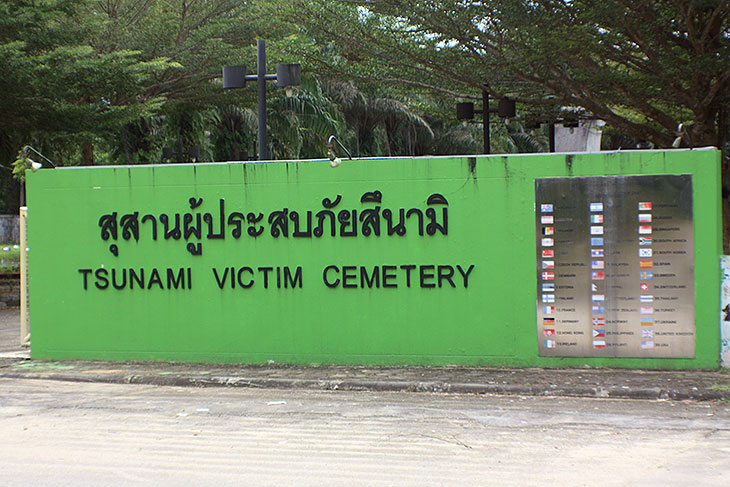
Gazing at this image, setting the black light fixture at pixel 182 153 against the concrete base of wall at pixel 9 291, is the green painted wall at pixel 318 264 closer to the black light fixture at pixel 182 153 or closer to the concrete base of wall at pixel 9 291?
the concrete base of wall at pixel 9 291

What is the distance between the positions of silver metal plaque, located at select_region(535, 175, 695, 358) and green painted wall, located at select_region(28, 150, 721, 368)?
0.13 m

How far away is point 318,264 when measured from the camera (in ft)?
32.0

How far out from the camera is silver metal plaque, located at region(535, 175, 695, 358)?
8.95 meters

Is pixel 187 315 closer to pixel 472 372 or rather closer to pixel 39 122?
pixel 472 372

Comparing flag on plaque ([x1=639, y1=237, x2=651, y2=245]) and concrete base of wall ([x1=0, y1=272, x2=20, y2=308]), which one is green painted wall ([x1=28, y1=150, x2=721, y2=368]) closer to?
flag on plaque ([x1=639, y1=237, x2=651, y2=245])

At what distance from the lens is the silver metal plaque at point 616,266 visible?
8945mm

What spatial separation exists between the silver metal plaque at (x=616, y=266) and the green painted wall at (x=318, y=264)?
0.42 feet

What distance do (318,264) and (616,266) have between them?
3567 mm

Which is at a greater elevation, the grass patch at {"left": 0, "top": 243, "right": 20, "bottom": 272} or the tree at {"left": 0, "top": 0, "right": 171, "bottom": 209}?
the tree at {"left": 0, "top": 0, "right": 171, "bottom": 209}

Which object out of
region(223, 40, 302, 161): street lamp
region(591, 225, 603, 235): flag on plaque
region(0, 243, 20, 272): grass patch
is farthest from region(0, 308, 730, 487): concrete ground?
region(0, 243, 20, 272): grass patch

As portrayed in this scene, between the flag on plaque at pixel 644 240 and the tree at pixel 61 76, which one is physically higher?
the tree at pixel 61 76

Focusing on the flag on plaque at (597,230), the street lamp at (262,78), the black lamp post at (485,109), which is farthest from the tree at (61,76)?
the flag on plaque at (597,230)

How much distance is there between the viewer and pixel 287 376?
29.6ft

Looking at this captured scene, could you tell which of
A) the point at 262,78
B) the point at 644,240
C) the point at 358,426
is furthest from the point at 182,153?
the point at 358,426
